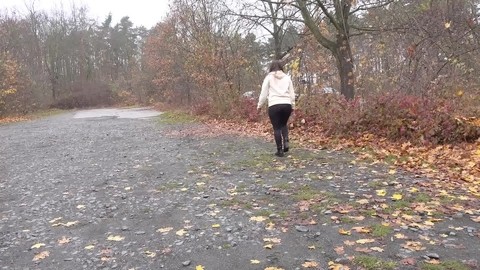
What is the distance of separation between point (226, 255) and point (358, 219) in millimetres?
1701

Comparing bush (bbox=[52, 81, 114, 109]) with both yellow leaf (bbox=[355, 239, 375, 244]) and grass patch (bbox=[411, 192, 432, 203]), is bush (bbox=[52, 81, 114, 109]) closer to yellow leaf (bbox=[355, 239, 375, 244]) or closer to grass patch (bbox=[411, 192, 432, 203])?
grass patch (bbox=[411, 192, 432, 203])

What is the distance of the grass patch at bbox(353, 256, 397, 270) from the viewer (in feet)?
12.2

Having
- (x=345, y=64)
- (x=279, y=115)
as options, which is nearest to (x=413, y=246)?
(x=279, y=115)

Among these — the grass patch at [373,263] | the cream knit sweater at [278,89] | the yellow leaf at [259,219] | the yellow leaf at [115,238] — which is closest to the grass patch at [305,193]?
the yellow leaf at [259,219]

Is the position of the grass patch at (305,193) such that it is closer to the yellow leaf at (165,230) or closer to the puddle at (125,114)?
the yellow leaf at (165,230)

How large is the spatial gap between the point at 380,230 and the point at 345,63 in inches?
Answer: 432

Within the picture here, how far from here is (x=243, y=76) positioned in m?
19.7

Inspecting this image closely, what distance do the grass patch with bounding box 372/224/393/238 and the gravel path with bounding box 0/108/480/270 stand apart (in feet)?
0.04

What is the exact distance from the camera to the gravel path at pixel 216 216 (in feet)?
13.6

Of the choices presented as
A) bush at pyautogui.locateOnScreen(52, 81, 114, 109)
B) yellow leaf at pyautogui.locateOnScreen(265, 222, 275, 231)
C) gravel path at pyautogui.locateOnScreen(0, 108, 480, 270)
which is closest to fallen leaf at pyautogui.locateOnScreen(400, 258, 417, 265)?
gravel path at pyautogui.locateOnScreen(0, 108, 480, 270)

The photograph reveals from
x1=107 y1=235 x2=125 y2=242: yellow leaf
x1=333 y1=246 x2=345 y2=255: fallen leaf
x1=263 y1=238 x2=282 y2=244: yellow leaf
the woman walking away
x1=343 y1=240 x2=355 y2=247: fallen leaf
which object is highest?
the woman walking away

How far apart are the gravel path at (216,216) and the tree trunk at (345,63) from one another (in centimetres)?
553

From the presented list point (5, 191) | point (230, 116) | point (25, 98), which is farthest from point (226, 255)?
point (25, 98)

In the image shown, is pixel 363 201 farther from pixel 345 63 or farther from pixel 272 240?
pixel 345 63
